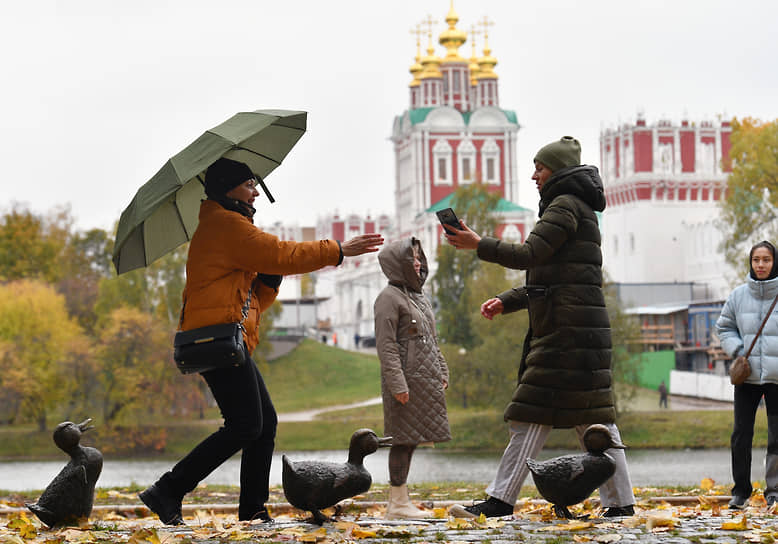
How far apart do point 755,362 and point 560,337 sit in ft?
6.80

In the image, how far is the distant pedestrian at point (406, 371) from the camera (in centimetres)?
789

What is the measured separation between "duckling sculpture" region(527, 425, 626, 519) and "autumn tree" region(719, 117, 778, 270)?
36.9 meters

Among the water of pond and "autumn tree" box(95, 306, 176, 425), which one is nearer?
the water of pond

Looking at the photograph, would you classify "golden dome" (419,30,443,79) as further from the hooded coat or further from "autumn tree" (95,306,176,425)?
the hooded coat

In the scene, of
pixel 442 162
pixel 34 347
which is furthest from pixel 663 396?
pixel 442 162

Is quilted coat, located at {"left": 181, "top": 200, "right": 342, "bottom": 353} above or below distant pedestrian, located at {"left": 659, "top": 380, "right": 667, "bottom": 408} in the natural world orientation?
above

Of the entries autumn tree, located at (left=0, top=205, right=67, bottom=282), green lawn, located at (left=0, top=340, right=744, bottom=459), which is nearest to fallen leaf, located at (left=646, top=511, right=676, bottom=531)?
green lawn, located at (left=0, top=340, right=744, bottom=459)

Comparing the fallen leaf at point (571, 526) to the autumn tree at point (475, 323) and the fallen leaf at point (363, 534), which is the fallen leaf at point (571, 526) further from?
the autumn tree at point (475, 323)

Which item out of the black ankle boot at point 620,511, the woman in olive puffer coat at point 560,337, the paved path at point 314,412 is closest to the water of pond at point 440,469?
the paved path at point 314,412

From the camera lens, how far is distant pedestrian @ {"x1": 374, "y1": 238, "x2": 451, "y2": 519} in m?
7.89

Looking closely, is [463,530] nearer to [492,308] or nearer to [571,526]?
[571,526]

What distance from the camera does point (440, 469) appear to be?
29.1 m

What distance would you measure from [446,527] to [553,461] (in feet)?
2.28

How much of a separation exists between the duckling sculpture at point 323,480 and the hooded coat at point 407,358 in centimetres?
75
